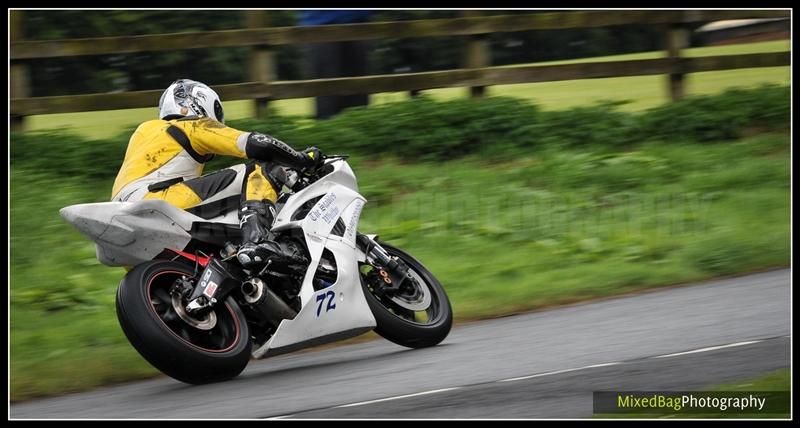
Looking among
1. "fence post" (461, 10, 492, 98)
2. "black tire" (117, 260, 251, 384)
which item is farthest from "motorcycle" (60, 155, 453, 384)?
"fence post" (461, 10, 492, 98)

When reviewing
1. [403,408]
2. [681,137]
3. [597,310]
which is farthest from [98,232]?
[681,137]

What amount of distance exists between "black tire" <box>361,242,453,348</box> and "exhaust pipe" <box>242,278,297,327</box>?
55 cm

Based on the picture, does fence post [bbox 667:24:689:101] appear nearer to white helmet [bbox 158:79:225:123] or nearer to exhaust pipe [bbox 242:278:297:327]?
white helmet [bbox 158:79:225:123]

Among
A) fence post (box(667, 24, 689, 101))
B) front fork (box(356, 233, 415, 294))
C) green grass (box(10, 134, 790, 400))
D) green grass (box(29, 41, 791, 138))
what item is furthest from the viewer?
A: fence post (box(667, 24, 689, 101))

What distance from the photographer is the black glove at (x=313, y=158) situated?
6.52 meters

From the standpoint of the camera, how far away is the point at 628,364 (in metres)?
5.94

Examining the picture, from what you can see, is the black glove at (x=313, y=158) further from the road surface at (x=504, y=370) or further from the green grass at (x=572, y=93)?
the green grass at (x=572, y=93)

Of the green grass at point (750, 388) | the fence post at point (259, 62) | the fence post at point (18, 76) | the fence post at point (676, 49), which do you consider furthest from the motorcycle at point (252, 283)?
the fence post at point (676, 49)

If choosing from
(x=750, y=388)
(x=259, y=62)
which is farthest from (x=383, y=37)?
(x=750, y=388)

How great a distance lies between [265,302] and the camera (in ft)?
19.6

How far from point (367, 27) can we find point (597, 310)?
4985mm

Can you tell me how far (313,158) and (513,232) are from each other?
11.4ft

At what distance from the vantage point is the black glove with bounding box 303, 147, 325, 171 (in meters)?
6.52

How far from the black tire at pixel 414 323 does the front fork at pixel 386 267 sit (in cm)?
11
